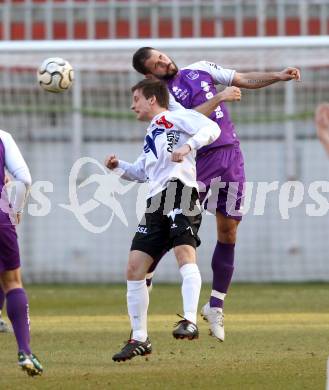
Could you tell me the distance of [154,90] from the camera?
7.92 m

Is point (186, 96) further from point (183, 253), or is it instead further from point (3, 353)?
point (3, 353)

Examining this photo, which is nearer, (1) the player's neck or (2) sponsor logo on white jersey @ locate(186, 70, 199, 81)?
(1) the player's neck

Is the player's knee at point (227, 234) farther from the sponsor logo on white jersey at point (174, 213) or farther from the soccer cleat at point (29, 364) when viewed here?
the soccer cleat at point (29, 364)

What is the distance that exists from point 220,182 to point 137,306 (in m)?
1.91

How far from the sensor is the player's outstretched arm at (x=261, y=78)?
28.5 ft

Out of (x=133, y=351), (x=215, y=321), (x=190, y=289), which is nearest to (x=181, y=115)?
(x=190, y=289)

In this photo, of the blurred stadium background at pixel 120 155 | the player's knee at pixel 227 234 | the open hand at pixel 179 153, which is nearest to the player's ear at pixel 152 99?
the open hand at pixel 179 153

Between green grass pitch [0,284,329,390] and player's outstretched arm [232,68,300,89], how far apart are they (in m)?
2.05

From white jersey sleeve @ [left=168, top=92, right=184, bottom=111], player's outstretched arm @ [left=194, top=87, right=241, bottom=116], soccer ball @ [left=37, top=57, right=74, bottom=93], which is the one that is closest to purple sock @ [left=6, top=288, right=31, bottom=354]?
white jersey sleeve @ [left=168, top=92, right=184, bottom=111]

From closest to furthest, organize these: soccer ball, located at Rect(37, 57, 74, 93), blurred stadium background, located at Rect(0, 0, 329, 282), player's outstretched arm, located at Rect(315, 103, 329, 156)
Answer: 1. player's outstretched arm, located at Rect(315, 103, 329, 156)
2. soccer ball, located at Rect(37, 57, 74, 93)
3. blurred stadium background, located at Rect(0, 0, 329, 282)

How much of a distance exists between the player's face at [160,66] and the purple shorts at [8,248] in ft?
7.63

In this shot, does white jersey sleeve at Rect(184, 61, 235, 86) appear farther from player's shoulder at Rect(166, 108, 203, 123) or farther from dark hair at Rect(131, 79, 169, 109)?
dark hair at Rect(131, 79, 169, 109)

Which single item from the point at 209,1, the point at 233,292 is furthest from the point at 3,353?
the point at 209,1

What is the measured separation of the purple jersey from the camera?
30.1 feet
